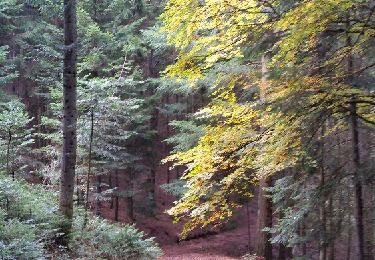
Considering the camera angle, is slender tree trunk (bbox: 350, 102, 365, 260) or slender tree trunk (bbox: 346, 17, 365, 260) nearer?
slender tree trunk (bbox: 346, 17, 365, 260)

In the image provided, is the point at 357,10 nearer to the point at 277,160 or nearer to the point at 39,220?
the point at 277,160

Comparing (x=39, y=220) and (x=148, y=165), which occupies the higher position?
(x=148, y=165)

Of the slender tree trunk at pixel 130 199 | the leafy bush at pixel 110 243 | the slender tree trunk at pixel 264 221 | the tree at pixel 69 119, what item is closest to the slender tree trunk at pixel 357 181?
the leafy bush at pixel 110 243

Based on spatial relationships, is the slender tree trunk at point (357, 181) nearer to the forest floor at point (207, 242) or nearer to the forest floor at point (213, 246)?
the forest floor at point (213, 246)

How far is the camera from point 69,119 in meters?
9.70

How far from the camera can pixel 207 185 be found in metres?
6.95

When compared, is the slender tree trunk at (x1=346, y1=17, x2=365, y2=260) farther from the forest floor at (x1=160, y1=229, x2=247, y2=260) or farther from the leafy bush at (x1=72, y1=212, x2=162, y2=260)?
the forest floor at (x1=160, y1=229, x2=247, y2=260)

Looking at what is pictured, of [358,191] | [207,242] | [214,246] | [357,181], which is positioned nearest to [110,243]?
[358,191]

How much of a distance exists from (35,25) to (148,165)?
10.4 metres

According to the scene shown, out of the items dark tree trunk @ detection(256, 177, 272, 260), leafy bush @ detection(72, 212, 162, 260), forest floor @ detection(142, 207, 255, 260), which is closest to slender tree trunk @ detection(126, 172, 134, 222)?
forest floor @ detection(142, 207, 255, 260)

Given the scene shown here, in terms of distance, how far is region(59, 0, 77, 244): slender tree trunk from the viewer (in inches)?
379

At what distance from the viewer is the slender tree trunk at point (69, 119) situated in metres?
9.62

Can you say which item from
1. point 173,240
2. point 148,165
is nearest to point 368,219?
point 173,240

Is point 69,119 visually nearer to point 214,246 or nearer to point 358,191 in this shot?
point 358,191
